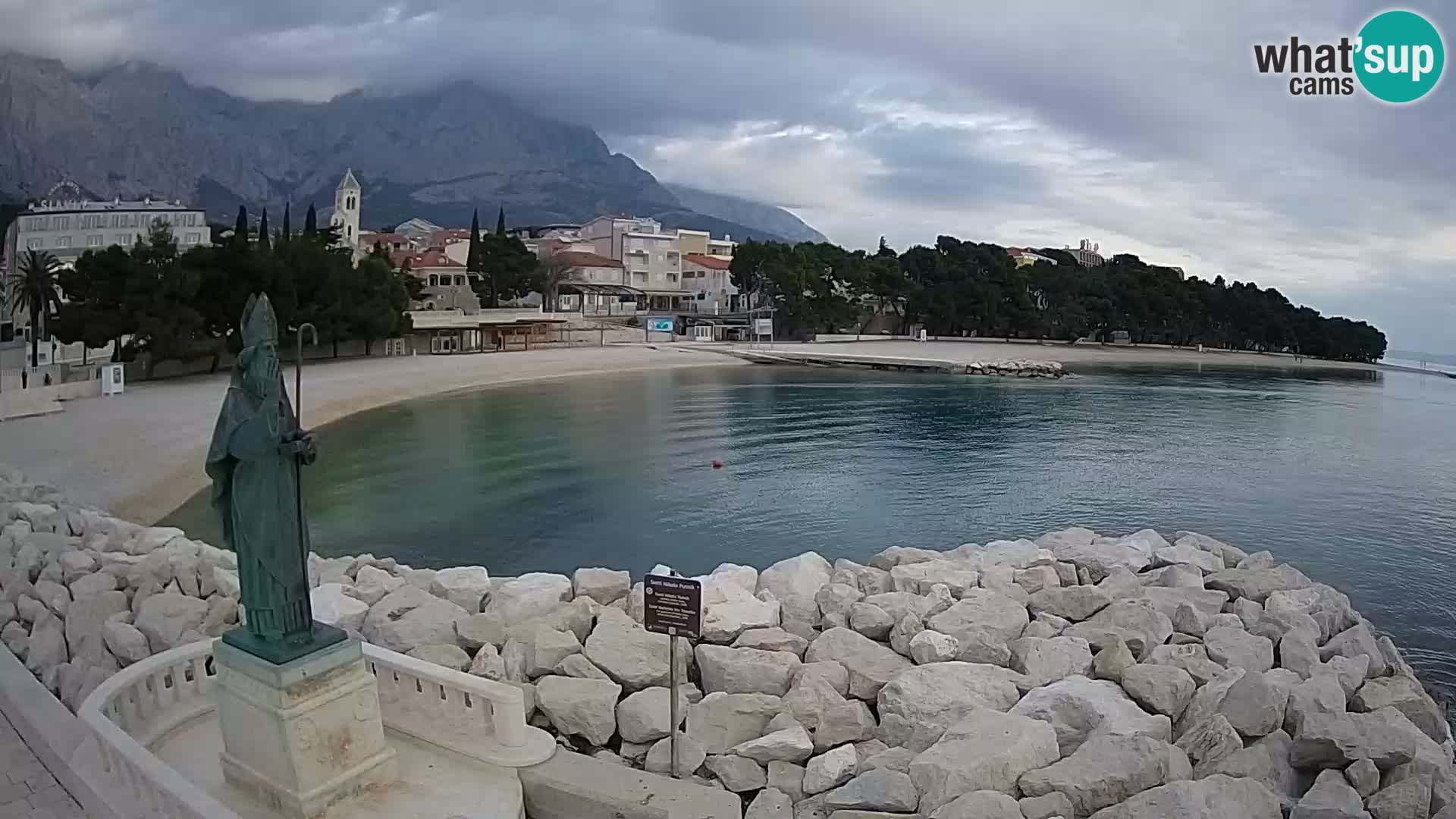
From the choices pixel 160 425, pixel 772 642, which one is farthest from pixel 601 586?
pixel 160 425

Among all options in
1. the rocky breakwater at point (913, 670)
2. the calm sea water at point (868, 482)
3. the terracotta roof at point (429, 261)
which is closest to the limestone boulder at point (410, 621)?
the rocky breakwater at point (913, 670)

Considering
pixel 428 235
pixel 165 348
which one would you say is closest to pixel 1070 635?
pixel 165 348

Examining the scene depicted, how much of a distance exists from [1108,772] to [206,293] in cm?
3302

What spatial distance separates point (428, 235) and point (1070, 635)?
86.7 metres

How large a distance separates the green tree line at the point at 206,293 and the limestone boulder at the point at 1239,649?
25.4 m

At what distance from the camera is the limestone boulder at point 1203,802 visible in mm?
4207

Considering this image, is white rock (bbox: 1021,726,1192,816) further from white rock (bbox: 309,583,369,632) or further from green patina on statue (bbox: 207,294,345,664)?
white rock (bbox: 309,583,369,632)

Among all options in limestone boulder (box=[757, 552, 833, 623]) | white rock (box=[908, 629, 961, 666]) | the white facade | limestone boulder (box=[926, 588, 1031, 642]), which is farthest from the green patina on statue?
the white facade

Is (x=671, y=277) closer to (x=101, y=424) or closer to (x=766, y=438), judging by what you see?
(x=766, y=438)

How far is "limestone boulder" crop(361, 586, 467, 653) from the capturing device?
686 centimetres

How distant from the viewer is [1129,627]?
7219mm

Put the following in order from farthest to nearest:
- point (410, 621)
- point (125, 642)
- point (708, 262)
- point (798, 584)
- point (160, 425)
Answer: point (708, 262)
point (160, 425)
point (798, 584)
point (410, 621)
point (125, 642)

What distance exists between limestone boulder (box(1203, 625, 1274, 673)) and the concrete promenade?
1399 centimetres

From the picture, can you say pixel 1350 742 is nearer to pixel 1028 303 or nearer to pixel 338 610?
pixel 338 610
